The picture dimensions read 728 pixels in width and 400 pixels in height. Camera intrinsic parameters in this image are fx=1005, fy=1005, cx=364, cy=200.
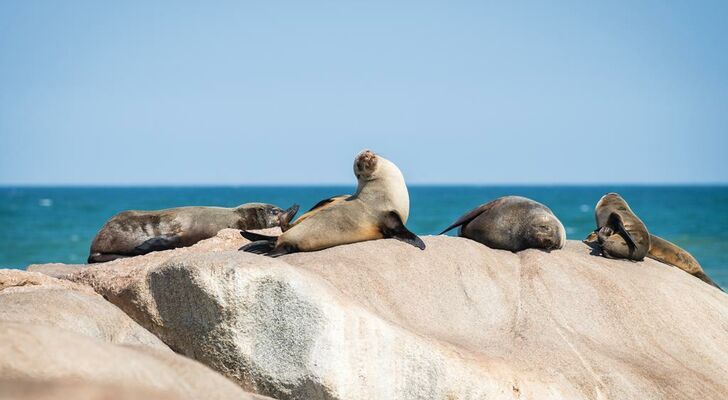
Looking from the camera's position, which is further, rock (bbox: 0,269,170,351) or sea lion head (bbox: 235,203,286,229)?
sea lion head (bbox: 235,203,286,229)

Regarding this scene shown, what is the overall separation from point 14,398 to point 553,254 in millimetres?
6797

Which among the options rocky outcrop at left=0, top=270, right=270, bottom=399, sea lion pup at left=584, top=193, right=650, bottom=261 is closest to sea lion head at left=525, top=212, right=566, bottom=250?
sea lion pup at left=584, top=193, right=650, bottom=261

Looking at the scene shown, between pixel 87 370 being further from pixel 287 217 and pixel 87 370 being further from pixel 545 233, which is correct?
pixel 287 217

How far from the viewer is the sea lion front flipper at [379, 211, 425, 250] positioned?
8730 millimetres

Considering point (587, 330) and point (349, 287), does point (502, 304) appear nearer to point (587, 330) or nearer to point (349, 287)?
point (587, 330)

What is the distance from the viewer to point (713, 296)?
9.29 meters

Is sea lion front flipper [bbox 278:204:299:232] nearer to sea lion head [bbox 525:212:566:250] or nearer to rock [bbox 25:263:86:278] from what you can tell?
rock [bbox 25:263:86:278]

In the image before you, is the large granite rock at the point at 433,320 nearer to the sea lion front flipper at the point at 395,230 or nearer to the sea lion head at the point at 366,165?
the sea lion front flipper at the point at 395,230

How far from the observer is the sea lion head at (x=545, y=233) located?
9.30 m

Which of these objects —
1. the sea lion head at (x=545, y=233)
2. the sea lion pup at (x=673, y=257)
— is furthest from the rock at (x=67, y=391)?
the sea lion pup at (x=673, y=257)

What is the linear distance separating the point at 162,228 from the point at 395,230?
2967mm

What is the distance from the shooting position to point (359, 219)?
9.19 m

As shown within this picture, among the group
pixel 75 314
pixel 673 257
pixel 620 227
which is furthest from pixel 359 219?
pixel 673 257

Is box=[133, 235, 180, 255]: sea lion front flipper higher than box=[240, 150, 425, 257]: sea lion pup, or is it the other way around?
box=[240, 150, 425, 257]: sea lion pup
